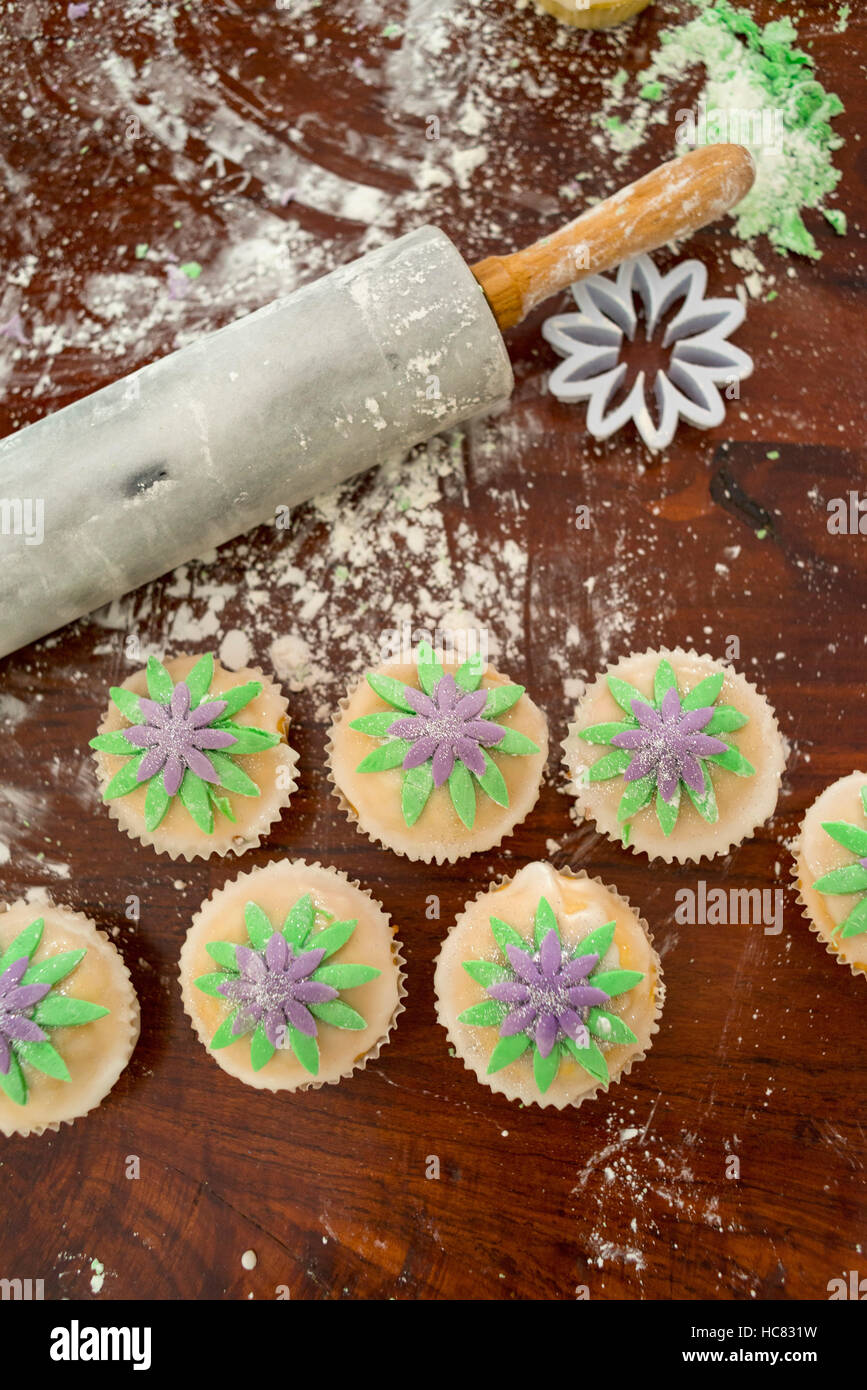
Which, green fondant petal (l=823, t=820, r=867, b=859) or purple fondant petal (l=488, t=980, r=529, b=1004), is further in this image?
green fondant petal (l=823, t=820, r=867, b=859)

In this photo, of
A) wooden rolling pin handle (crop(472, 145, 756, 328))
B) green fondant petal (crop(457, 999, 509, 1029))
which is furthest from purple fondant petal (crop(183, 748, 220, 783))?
wooden rolling pin handle (crop(472, 145, 756, 328))

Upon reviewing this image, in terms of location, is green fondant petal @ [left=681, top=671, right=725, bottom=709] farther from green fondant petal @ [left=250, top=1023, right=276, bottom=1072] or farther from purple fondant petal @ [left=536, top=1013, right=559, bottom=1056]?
green fondant petal @ [left=250, top=1023, right=276, bottom=1072]

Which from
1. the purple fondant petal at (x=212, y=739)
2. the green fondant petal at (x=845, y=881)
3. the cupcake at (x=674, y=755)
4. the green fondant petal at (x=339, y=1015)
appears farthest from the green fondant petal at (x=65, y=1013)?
the green fondant petal at (x=845, y=881)

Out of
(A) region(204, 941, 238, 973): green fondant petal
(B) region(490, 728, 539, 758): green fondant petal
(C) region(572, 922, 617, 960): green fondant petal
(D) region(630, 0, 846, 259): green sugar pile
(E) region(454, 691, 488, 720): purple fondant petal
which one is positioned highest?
(D) region(630, 0, 846, 259): green sugar pile

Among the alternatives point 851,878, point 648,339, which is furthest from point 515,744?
point 648,339

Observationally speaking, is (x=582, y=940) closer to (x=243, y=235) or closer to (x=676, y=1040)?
(x=676, y=1040)

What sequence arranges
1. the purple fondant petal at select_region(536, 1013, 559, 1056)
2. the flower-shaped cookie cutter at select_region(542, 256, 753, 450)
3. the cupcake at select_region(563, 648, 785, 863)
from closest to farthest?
the purple fondant petal at select_region(536, 1013, 559, 1056) → the cupcake at select_region(563, 648, 785, 863) → the flower-shaped cookie cutter at select_region(542, 256, 753, 450)

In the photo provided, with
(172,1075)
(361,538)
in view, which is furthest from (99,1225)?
(361,538)
